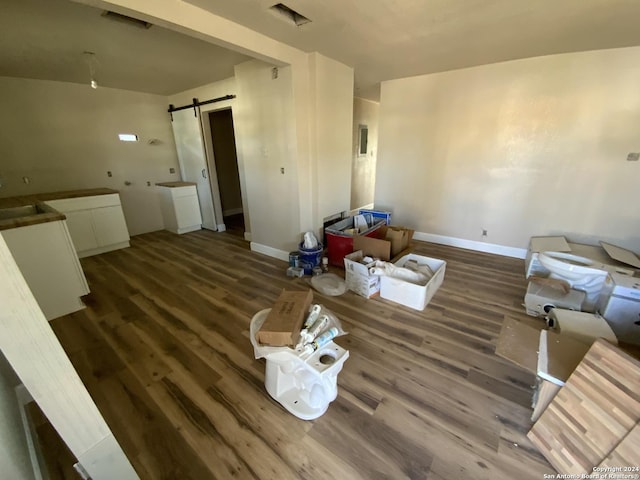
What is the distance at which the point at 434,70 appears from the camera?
3459 mm

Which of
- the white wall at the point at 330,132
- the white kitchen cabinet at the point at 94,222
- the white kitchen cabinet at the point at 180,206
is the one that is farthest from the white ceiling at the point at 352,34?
the white kitchen cabinet at the point at 180,206

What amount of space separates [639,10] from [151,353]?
4.54m

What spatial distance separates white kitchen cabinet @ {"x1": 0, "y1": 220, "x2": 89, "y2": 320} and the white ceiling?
1757 mm

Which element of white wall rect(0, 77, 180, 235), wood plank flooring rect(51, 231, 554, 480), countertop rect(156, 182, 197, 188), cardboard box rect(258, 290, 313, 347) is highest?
white wall rect(0, 77, 180, 235)

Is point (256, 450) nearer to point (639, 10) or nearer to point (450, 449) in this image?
point (450, 449)

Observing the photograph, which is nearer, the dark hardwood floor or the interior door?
the interior door

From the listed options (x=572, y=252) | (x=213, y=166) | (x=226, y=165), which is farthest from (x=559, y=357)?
(x=226, y=165)

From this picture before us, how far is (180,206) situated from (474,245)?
5117 millimetres

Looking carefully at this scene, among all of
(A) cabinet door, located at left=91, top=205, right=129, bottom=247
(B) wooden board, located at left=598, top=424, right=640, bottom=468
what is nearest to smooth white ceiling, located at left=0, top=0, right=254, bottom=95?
(A) cabinet door, located at left=91, top=205, right=129, bottom=247

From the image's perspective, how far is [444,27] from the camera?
221cm

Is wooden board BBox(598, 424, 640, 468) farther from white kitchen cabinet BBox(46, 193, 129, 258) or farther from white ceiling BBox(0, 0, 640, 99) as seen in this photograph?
white kitchen cabinet BBox(46, 193, 129, 258)

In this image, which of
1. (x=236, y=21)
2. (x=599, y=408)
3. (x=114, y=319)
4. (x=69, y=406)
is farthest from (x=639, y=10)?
(x=114, y=319)

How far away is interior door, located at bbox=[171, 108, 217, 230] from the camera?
15.0ft

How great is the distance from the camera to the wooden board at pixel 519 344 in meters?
1.83
